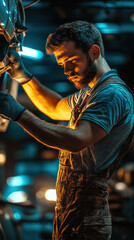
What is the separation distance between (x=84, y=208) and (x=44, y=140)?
0.52 meters

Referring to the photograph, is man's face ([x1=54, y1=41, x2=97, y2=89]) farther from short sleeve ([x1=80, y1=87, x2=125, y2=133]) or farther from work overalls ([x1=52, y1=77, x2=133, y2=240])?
work overalls ([x1=52, y1=77, x2=133, y2=240])

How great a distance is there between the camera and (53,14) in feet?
17.3

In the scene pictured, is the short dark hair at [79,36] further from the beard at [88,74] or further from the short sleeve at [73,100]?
the short sleeve at [73,100]

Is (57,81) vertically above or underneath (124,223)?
above

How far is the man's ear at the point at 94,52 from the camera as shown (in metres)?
2.30

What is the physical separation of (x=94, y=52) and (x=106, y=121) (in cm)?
52

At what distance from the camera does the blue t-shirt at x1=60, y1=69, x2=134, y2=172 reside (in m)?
2.09

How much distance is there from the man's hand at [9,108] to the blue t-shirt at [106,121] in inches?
14.8

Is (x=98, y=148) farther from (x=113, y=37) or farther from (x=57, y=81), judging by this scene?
(x=57, y=81)

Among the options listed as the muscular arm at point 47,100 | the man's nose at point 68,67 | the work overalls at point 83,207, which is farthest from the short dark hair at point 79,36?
the work overalls at point 83,207

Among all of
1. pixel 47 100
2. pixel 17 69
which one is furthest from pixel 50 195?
pixel 17 69

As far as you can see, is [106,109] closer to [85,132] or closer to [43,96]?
[85,132]

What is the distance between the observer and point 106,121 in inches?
81.4

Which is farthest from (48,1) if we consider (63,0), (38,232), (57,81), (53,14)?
(57,81)
